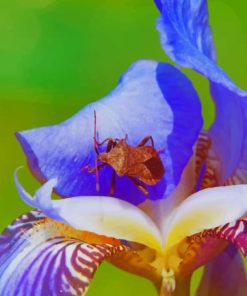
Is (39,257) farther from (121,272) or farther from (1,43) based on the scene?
(1,43)

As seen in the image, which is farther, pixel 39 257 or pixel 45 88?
pixel 45 88

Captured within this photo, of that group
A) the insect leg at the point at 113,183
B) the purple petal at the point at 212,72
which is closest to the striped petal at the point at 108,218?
the insect leg at the point at 113,183

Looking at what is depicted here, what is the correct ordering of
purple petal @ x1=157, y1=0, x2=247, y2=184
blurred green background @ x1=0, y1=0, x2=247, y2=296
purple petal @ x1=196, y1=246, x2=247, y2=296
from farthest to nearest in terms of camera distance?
1. blurred green background @ x1=0, y1=0, x2=247, y2=296
2. purple petal @ x1=196, y1=246, x2=247, y2=296
3. purple petal @ x1=157, y1=0, x2=247, y2=184

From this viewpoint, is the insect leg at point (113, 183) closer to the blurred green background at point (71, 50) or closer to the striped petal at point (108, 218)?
the striped petal at point (108, 218)

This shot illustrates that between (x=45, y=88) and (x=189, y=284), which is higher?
(x=45, y=88)

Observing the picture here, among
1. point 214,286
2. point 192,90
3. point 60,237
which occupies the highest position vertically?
point 192,90

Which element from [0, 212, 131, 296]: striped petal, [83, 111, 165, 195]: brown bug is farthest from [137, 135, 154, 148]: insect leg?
[0, 212, 131, 296]: striped petal

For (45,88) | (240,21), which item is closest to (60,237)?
(45,88)

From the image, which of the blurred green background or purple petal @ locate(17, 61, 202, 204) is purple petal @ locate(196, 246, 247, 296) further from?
the blurred green background
